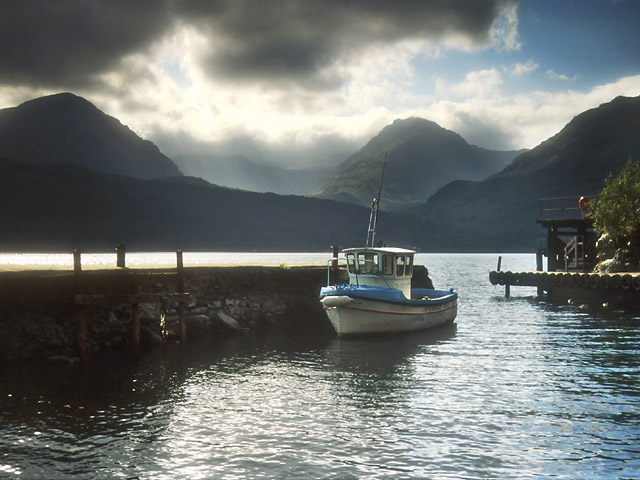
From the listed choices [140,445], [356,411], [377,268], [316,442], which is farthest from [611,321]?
[140,445]

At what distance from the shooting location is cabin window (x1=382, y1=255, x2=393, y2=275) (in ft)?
112

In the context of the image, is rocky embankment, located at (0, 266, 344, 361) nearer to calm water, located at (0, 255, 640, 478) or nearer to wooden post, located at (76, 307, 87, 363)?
wooden post, located at (76, 307, 87, 363)

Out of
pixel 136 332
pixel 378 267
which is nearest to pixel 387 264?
pixel 378 267

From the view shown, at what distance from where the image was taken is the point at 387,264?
34250 millimetres

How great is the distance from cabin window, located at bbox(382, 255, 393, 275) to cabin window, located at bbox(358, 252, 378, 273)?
0.48m

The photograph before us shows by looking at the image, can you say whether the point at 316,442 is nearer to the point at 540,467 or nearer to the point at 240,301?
the point at 540,467

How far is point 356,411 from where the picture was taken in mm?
17266

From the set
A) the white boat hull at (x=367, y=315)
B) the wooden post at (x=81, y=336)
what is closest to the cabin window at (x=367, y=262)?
the white boat hull at (x=367, y=315)

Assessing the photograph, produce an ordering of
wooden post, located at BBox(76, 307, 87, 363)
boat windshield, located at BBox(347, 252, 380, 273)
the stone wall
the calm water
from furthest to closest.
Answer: boat windshield, located at BBox(347, 252, 380, 273)
the stone wall
wooden post, located at BBox(76, 307, 87, 363)
the calm water

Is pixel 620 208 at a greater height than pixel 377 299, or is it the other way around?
pixel 620 208

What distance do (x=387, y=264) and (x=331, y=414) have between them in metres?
18.1

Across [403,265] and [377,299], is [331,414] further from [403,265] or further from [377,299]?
[403,265]

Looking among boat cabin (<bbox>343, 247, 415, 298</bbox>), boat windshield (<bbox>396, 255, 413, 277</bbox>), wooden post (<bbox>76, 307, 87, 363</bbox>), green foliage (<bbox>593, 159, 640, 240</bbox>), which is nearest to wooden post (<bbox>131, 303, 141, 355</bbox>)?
wooden post (<bbox>76, 307, 87, 363</bbox>)

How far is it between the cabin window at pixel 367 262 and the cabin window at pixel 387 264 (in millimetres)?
476
